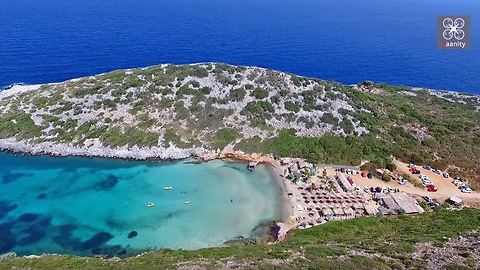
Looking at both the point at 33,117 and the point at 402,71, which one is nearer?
the point at 33,117

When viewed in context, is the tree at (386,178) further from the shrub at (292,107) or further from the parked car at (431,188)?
the shrub at (292,107)

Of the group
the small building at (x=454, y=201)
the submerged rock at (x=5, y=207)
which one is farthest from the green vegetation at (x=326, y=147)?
the submerged rock at (x=5, y=207)

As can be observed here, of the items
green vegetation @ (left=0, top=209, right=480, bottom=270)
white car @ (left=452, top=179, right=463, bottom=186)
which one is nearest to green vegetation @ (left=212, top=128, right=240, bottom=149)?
green vegetation @ (left=0, top=209, right=480, bottom=270)

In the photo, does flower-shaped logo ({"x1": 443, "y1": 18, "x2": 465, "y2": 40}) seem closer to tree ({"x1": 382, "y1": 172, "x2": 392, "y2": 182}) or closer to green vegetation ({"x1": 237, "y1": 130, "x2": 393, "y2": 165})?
green vegetation ({"x1": 237, "y1": 130, "x2": 393, "y2": 165})

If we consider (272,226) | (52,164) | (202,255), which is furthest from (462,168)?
(52,164)

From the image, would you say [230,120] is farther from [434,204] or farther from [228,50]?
[228,50]

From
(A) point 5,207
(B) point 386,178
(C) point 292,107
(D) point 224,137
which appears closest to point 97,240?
(A) point 5,207

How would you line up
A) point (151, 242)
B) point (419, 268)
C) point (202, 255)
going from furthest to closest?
point (151, 242), point (202, 255), point (419, 268)

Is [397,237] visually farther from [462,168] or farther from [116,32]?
[116,32]
